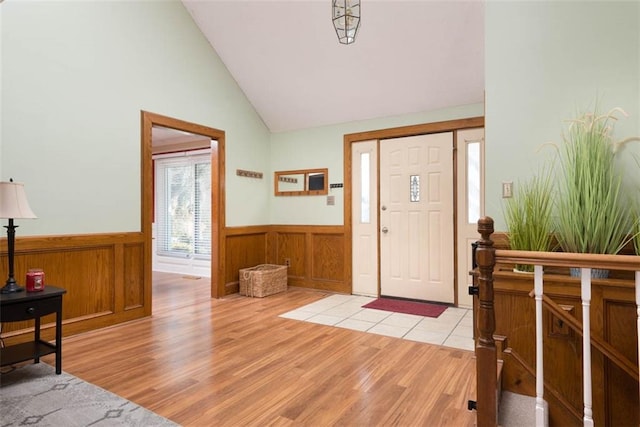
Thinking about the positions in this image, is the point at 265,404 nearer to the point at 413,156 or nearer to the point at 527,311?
the point at 527,311

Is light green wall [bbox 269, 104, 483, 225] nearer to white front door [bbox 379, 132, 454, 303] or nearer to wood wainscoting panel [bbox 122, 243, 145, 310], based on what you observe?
white front door [bbox 379, 132, 454, 303]

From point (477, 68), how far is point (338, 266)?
293 cm

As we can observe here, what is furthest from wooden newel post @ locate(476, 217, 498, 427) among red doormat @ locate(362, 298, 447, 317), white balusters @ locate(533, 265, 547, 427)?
red doormat @ locate(362, 298, 447, 317)

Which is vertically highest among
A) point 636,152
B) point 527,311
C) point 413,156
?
point 413,156

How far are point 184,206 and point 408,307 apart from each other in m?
4.55

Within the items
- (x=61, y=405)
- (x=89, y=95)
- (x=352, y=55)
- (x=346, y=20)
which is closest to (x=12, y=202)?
(x=61, y=405)

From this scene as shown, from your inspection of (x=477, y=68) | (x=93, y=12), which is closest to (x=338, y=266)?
(x=477, y=68)

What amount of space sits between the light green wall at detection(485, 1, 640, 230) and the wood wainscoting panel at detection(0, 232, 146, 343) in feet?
11.1

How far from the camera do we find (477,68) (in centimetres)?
383

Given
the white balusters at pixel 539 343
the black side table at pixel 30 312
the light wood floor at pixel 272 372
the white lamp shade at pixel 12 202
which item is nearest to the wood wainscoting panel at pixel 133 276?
the light wood floor at pixel 272 372

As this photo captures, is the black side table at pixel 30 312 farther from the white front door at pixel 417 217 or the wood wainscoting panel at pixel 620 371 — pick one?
the white front door at pixel 417 217

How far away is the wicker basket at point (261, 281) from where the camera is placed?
15.6ft

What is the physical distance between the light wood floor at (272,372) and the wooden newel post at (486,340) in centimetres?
39

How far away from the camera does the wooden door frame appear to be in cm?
380
